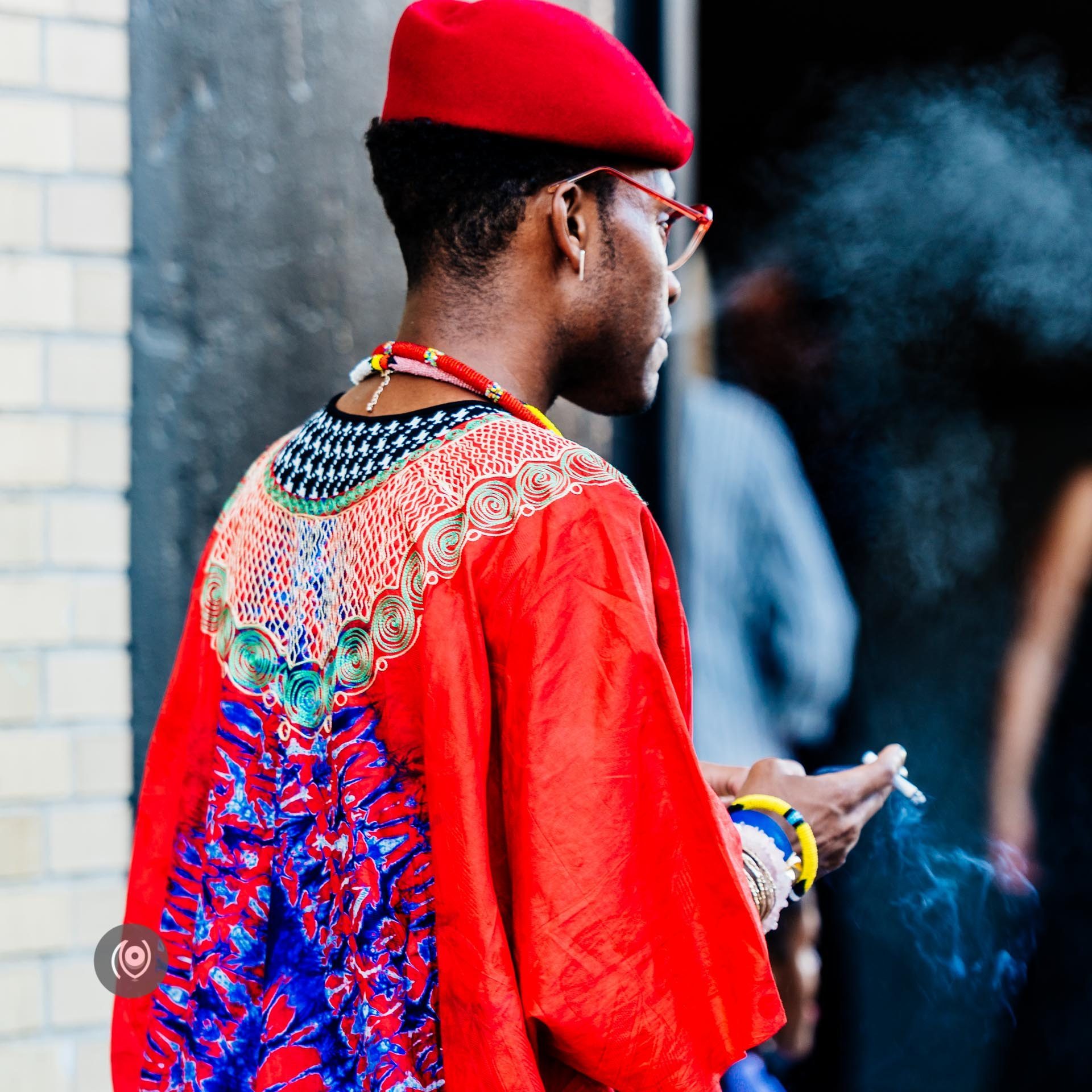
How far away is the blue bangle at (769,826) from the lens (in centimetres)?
137

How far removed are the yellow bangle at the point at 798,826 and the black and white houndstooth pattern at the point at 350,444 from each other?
0.57m

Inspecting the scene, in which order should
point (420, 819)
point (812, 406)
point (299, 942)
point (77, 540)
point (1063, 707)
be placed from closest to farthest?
point (420, 819) → point (299, 942) → point (1063, 707) → point (812, 406) → point (77, 540)

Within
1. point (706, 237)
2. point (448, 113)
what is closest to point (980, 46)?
point (706, 237)

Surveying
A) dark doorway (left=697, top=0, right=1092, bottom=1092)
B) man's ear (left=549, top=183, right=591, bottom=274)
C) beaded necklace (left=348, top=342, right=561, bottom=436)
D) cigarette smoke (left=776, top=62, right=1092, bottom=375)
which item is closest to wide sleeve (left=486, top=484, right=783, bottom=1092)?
beaded necklace (left=348, top=342, right=561, bottom=436)

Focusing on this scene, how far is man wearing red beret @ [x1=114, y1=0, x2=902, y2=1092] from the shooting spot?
1.15 meters

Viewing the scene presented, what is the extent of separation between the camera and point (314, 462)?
139cm

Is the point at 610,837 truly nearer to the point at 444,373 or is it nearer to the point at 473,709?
the point at 473,709

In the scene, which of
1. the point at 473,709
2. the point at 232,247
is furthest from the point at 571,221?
the point at 232,247

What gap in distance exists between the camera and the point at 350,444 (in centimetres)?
135

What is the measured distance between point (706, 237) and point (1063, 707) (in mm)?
1106

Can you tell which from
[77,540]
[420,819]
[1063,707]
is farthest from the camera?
[77,540]

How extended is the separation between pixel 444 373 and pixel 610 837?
0.57 meters

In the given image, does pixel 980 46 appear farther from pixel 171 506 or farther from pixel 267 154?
Answer: pixel 171 506

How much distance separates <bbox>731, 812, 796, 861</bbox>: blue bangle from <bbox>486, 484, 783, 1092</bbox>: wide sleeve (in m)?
0.18
